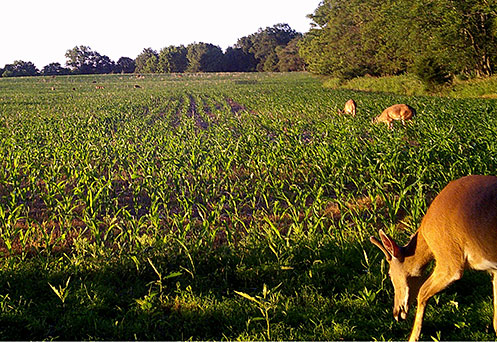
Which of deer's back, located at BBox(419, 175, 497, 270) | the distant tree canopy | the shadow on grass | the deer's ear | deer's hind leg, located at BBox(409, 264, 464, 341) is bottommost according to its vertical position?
the shadow on grass

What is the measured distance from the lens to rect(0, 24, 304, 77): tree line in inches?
3396

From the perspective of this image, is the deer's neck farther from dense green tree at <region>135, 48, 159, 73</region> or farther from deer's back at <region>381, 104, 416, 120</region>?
dense green tree at <region>135, 48, 159, 73</region>

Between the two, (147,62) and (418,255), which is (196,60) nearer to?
(147,62)

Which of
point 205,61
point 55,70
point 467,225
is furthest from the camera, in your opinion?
point 205,61

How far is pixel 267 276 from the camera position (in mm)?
4395

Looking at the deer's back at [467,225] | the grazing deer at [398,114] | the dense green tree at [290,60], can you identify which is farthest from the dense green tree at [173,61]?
the deer's back at [467,225]

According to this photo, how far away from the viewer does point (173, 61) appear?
4023 inches

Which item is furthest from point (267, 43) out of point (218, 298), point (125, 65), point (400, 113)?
point (218, 298)

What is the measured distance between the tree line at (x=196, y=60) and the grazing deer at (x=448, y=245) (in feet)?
265

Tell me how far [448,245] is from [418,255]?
31 centimetres

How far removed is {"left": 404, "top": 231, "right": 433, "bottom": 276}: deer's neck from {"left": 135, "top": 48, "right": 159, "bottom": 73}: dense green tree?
10427 cm

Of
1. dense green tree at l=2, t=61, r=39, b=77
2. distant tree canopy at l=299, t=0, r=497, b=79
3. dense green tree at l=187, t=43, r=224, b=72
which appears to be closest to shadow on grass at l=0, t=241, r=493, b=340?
distant tree canopy at l=299, t=0, r=497, b=79

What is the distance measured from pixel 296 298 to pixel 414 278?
1.16 meters

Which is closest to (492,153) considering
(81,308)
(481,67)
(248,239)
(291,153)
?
(291,153)
